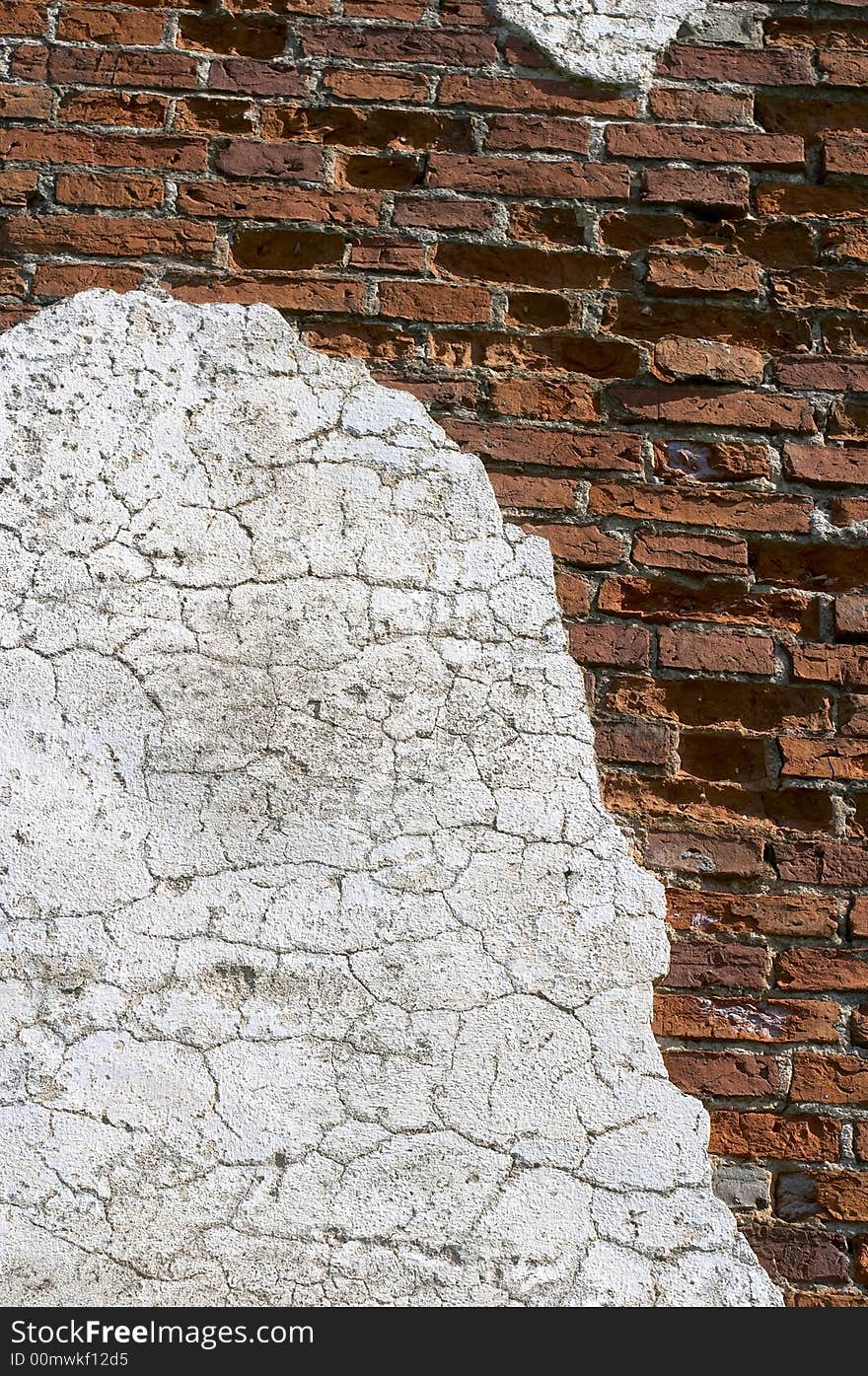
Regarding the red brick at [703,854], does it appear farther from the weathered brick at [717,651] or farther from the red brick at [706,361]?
the red brick at [706,361]

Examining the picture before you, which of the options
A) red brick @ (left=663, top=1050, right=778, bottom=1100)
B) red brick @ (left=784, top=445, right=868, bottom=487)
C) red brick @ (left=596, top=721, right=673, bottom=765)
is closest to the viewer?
red brick @ (left=663, top=1050, right=778, bottom=1100)

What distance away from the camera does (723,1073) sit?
1.92 metres

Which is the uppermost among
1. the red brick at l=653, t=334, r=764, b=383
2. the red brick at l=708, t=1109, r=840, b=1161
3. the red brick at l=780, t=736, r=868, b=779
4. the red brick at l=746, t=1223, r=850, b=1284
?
the red brick at l=653, t=334, r=764, b=383

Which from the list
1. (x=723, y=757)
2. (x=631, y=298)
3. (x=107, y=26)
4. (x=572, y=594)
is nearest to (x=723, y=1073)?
(x=723, y=757)

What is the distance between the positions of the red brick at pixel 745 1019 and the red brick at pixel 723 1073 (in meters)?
0.03

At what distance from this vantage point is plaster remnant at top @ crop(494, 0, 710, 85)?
2.21 metres

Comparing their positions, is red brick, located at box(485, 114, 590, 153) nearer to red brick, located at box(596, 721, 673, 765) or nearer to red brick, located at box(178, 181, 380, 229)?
red brick, located at box(178, 181, 380, 229)

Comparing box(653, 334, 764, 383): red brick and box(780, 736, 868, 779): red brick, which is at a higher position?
box(653, 334, 764, 383): red brick

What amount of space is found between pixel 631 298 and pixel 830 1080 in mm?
1373

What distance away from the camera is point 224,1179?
179 cm

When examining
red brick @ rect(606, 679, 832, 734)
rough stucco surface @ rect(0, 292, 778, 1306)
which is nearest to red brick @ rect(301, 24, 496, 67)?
rough stucco surface @ rect(0, 292, 778, 1306)

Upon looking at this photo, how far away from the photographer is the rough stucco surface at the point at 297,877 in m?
1.80

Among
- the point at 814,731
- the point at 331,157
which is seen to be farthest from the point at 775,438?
the point at 331,157

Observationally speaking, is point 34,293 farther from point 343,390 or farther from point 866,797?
point 866,797
